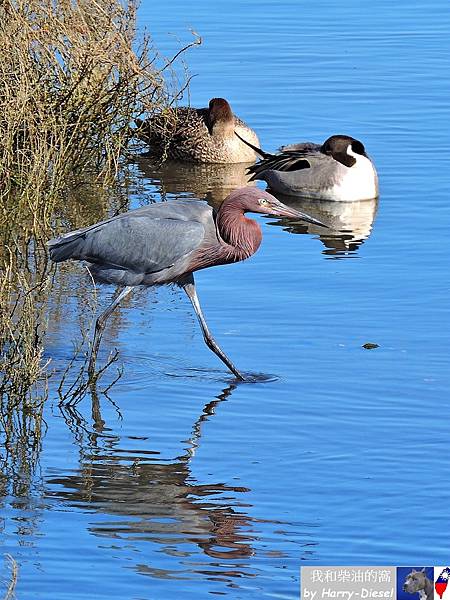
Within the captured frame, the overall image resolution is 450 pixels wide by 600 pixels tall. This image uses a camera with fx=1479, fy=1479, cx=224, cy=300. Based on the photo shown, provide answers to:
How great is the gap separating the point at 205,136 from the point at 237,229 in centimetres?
626

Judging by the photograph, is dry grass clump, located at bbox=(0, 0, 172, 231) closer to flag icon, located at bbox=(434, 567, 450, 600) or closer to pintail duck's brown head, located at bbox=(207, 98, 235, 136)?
pintail duck's brown head, located at bbox=(207, 98, 235, 136)

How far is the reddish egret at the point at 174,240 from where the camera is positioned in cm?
848

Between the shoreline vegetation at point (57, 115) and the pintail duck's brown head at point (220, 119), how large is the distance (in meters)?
0.91

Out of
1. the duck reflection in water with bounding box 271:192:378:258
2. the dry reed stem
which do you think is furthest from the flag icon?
the duck reflection in water with bounding box 271:192:378:258

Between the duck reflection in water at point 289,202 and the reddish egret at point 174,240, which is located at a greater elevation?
the duck reflection in water at point 289,202

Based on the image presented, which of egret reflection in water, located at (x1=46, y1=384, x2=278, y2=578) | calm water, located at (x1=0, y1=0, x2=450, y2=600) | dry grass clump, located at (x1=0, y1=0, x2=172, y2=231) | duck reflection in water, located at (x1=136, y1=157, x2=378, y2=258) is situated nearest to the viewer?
calm water, located at (x1=0, y1=0, x2=450, y2=600)

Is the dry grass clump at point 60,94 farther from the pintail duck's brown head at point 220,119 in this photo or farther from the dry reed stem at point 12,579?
the dry reed stem at point 12,579

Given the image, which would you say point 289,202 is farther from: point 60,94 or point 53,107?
point 53,107

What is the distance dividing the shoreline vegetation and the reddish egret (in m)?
0.83

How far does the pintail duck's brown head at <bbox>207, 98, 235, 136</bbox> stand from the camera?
1448cm

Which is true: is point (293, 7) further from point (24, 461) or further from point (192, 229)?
point (24, 461)

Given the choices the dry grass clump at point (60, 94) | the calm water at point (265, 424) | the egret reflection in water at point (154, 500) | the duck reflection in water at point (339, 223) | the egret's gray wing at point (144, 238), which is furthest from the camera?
the duck reflection in water at point (339, 223)

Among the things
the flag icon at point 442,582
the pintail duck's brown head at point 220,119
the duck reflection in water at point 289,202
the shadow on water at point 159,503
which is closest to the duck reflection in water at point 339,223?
the duck reflection in water at point 289,202

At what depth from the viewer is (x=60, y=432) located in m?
7.68
